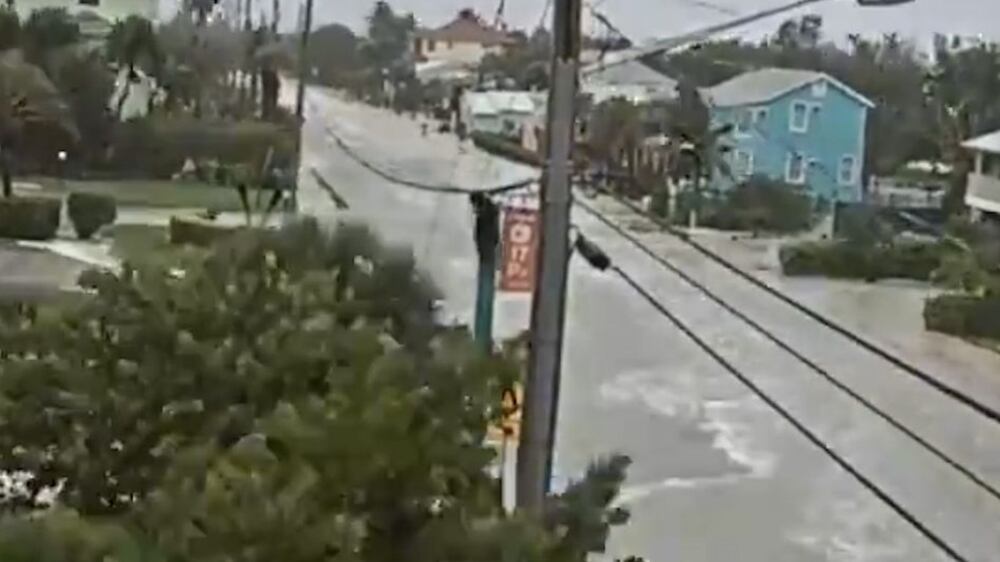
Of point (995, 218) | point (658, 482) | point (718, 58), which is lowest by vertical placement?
point (658, 482)

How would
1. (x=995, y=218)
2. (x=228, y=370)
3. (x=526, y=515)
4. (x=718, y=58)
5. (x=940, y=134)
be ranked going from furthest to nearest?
(x=995, y=218)
(x=940, y=134)
(x=718, y=58)
(x=228, y=370)
(x=526, y=515)

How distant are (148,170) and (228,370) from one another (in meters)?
5.81

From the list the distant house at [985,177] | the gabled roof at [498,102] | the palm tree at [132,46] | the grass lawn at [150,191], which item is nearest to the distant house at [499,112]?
the gabled roof at [498,102]

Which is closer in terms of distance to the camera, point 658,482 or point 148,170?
point 658,482

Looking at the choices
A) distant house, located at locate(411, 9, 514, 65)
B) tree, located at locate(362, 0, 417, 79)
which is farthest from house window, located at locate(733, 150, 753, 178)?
tree, located at locate(362, 0, 417, 79)

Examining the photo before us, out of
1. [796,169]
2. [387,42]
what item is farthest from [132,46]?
[796,169]

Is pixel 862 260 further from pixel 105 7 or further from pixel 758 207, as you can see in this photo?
pixel 105 7

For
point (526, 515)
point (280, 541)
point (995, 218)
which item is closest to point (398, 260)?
point (526, 515)

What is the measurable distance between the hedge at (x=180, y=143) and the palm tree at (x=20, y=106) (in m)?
0.22

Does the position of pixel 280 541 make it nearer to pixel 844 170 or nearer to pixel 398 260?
pixel 398 260

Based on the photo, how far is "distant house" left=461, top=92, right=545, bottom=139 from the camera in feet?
13.5

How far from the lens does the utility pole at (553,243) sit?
2.09 meters

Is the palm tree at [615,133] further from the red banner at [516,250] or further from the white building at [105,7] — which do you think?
the white building at [105,7]

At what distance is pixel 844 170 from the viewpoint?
20.5 feet
